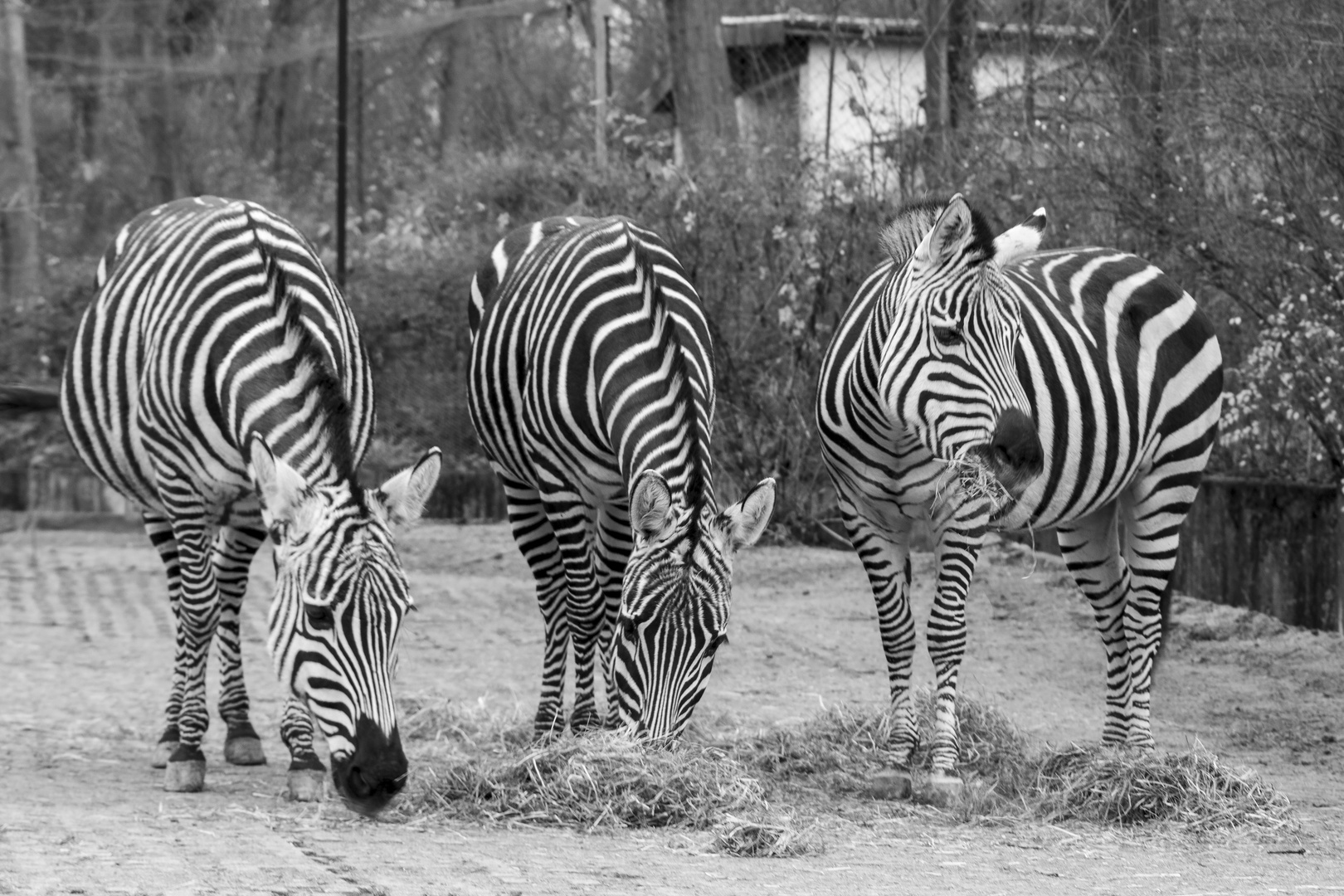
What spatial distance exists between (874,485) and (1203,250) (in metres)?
4.40

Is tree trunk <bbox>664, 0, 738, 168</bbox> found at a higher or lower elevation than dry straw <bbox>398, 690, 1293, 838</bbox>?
higher

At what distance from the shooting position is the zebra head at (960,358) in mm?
5840

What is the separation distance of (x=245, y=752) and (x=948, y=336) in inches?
141

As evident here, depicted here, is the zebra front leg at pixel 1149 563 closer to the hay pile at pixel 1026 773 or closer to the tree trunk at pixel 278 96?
the hay pile at pixel 1026 773

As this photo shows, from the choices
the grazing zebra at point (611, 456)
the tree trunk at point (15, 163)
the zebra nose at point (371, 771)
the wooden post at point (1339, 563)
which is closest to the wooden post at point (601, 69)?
the tree trunk at point (15, 163)

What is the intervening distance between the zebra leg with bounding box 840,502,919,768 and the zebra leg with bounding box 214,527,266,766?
8.12ft

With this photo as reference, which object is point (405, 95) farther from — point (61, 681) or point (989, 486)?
point (989, 486)

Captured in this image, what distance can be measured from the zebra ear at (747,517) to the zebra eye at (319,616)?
1.31 meters

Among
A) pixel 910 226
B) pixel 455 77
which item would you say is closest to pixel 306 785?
pixel 910 226

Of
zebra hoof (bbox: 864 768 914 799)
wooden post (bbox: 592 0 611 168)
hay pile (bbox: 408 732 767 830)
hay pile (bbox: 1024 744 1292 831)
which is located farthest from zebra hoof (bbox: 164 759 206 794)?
wooden post (bbox: 592 0 611 168)

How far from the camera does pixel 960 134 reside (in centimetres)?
1271

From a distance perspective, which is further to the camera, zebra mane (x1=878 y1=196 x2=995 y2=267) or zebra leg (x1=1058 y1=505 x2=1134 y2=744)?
zebra leg (x1=1058 y1=505 x2=1134 y2=744)

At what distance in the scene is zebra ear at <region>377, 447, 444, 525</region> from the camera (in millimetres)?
5816

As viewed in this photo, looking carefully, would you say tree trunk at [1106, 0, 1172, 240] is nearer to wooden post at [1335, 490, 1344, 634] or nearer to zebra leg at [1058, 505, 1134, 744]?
wooden post at [1335, 490, 1344, 634]
